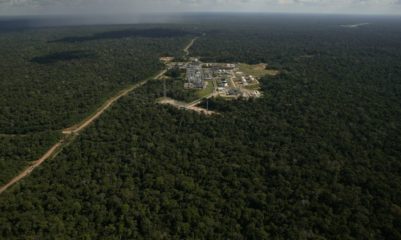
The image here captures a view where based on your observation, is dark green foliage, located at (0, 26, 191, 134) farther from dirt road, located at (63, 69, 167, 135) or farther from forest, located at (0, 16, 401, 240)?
forest, located at (0, 16, 401, 240)

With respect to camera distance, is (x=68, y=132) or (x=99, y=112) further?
(x=99, y=112)

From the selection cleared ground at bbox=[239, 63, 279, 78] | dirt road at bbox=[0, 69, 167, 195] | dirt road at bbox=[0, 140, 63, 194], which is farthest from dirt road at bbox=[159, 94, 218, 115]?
cleared ground at bbox=[239, 63, 279, 78]

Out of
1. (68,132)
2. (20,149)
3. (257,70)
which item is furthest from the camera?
(257,70)

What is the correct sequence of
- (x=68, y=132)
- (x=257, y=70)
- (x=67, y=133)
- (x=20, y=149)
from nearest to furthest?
(x=20, y=149)
(x=67, y=133)
(x=68, y=132)
(x=257, y=70)

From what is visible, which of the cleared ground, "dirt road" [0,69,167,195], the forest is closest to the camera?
the forest

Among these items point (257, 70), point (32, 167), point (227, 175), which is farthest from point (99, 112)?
point (257, 70)

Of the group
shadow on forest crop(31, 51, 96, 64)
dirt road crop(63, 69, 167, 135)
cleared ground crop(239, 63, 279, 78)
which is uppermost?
shadow on forest crop(31, 51, 96, 64)

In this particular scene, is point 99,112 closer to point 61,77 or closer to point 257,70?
point 61,77
